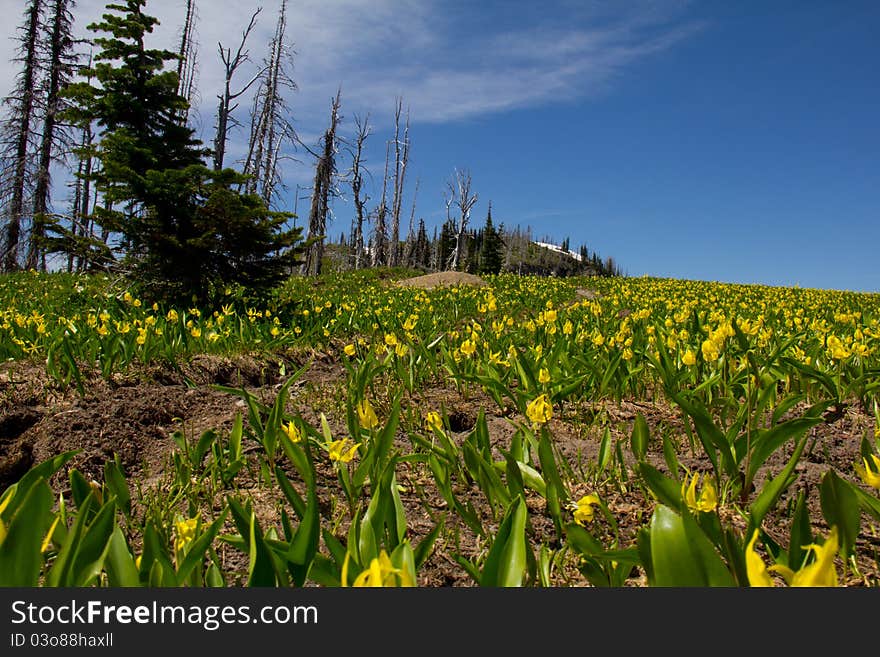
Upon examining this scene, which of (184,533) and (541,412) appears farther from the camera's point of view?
(541,412)

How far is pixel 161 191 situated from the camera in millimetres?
5695

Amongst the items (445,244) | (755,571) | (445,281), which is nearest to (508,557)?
(755,571)

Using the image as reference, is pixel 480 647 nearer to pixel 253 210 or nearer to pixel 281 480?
pixel 281 480

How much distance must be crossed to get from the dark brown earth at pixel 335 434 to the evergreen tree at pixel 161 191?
96.0 inches

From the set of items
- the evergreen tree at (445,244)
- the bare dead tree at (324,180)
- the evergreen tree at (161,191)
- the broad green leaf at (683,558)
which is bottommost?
the broad green leaf at (683,558)

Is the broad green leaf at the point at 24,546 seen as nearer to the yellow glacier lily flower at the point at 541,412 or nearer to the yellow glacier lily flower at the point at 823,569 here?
the yellow glacier lily flower at the point at 823,569

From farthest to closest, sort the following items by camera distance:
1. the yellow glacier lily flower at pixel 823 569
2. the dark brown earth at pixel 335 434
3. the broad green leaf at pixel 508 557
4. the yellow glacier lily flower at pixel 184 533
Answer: the dark brown earth at pixel 335 434 → the yellow glacier lily flower at pixel 184 533 → the broad green leaf at pixel 508 557 → the yellow glacier lily flower at pixel 823 569

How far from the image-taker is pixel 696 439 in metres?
2.41

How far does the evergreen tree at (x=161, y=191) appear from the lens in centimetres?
581

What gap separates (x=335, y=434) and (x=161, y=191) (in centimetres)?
451

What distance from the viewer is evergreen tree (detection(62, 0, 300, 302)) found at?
19.1 feet

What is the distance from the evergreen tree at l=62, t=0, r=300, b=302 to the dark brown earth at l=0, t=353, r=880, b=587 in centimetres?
244

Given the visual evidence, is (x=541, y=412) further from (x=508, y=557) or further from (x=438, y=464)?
(x=508, y=557)

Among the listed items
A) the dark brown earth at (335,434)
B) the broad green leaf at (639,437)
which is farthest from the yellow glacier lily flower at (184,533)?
the broad green leaf at (639,437)
